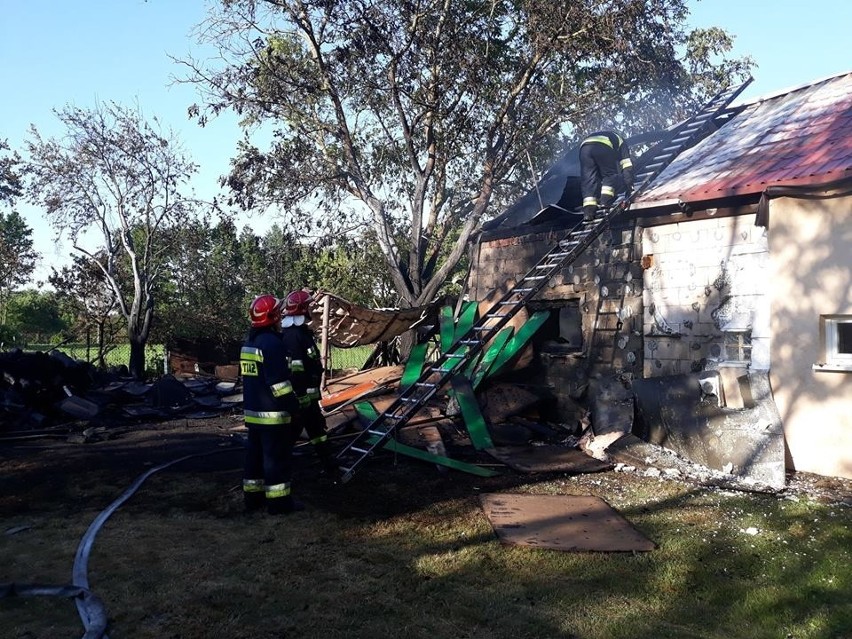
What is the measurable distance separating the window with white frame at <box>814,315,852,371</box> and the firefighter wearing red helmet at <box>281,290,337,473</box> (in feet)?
16.3

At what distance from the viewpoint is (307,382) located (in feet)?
23.0

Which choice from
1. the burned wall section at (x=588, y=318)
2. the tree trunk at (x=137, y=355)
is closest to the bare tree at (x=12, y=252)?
the tree trunk at (x=137, y=355)

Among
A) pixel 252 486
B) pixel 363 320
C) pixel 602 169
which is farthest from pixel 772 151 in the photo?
pixel 252 486

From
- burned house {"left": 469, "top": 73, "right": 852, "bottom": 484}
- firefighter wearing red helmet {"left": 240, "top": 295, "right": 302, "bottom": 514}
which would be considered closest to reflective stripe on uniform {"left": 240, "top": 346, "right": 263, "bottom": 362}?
firefighter wearing red helmet {"left": 240, "top": 295, "right": 302, "bottom": 514}

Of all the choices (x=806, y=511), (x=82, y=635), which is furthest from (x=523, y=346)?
(x=82, y=635)

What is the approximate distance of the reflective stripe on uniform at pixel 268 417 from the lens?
19.0ft

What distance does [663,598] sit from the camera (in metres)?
4.11

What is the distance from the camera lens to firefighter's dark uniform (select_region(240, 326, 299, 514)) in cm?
573

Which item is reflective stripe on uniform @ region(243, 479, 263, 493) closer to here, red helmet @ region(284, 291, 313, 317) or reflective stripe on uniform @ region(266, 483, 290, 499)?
reflective stripe on uniform @ region(266, 483, 290, 499)

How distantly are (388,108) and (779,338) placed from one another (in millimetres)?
10564

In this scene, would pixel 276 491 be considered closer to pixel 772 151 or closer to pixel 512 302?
pixel 512 302

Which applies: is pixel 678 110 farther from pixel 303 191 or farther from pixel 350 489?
pixel 350 489

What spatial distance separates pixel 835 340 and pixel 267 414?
5509 millimetres

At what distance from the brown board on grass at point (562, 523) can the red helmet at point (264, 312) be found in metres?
2.48
